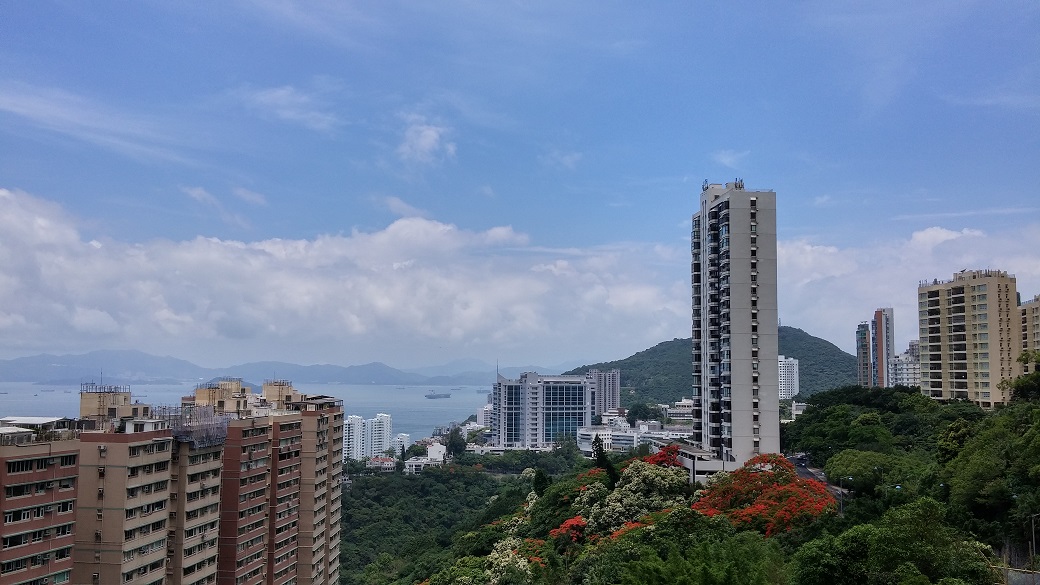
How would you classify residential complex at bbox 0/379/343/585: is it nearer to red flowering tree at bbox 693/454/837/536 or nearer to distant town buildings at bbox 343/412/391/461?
red flowering tree at bbox 693/454/837/536

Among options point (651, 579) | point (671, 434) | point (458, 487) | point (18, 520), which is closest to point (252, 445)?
point (18, 520)

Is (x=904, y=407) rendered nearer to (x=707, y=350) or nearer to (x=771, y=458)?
(x=707, y=350)

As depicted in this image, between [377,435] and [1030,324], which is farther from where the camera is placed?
[377,435]

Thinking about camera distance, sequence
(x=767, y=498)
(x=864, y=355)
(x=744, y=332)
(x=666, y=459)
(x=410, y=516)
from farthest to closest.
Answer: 1. (x=864, y=355)
2. (x=410, y=516)
3. (x=744, y=332)
4. (x=666, y=459)
5. (x=767, y=498)

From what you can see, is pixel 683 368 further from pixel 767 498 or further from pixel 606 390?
pixel 767 498

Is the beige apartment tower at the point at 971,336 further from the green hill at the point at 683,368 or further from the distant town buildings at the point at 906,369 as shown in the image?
the green hill at the point at 683,368

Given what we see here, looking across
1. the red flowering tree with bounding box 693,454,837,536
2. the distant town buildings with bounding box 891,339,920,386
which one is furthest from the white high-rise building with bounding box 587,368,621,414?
the red flowering tree with bounding box 693,454,837,536

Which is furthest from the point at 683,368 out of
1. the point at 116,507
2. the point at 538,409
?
the point at 116,507
